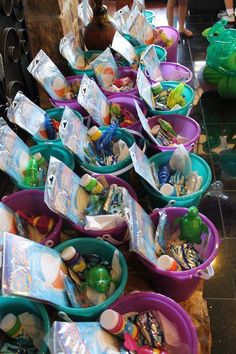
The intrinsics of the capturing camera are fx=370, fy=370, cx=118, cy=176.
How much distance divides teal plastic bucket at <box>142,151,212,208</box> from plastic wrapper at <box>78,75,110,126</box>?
32 centimetres

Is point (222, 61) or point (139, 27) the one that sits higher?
point (139, 27)

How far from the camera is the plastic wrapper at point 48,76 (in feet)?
5.30

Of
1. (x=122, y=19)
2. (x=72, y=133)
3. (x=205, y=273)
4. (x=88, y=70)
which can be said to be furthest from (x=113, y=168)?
(x=122, y=19)

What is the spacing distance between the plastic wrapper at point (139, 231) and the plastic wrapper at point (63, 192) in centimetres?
19

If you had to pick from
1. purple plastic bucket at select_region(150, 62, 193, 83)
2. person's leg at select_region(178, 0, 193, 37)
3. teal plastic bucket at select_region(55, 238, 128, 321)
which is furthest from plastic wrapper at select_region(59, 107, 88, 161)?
person's leg at select_region(178, 0, 193, 37)

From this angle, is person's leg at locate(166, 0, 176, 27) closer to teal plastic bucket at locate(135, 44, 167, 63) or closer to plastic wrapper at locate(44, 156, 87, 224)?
teal plastic bucket at locate(135, 44, 167, 63)

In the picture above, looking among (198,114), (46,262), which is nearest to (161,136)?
(46,262)

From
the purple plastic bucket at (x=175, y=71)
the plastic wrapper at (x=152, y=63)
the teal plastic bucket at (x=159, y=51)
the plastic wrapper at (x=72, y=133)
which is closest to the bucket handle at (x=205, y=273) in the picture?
the plastic wrapper at (x=72, y=133)

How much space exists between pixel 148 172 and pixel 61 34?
40.0 inches

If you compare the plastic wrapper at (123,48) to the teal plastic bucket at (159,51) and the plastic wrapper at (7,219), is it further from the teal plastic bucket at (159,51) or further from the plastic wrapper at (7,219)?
the plastic wrapper at (7,219)

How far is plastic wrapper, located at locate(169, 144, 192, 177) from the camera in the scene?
4.53 ft

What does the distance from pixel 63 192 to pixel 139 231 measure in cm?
27

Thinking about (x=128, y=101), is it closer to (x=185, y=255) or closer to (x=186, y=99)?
(x=186, y=99)

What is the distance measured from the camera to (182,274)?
3.43ft
